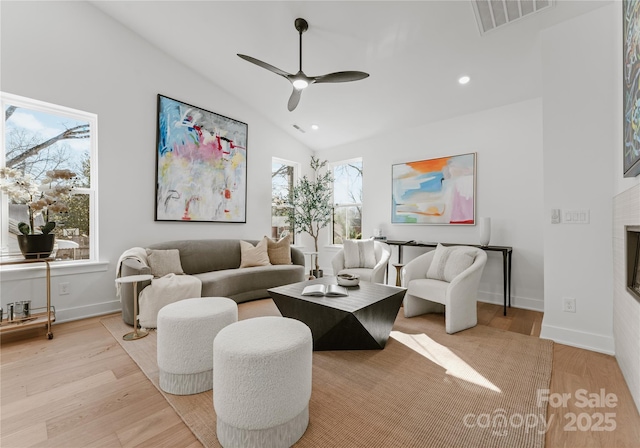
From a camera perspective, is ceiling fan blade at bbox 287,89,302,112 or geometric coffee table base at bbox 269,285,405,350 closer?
geometric coffee table base at bbox 269,285,405,350

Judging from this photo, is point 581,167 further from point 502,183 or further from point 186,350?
point 186,350

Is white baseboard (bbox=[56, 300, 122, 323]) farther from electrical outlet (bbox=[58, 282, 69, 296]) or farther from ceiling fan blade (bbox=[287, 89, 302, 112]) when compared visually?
ceiling fan blade (bbox=[287, 89, 302, 112])

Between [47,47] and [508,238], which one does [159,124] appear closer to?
[47,47]

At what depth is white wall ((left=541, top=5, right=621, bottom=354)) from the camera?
2.39m

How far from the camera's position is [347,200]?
581 cm

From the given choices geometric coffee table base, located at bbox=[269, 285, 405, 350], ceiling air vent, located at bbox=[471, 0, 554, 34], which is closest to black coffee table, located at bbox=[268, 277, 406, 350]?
geometric coffee table base, located at bbox=[269, 285, 405, 350]

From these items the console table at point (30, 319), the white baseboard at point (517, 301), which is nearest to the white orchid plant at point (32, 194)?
the console table at point (30, 319)

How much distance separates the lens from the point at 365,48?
3203mm

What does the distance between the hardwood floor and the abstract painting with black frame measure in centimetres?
144

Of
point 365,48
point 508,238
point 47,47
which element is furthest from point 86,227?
point 508,238

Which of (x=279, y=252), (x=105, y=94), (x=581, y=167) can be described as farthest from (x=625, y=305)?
(x=105, y=94)

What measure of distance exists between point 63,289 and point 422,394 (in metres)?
3.74

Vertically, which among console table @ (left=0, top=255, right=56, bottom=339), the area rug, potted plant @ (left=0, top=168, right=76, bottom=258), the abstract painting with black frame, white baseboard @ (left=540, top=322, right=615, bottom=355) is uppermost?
the abstract painting with black frame

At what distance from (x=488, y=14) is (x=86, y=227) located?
4.77m
